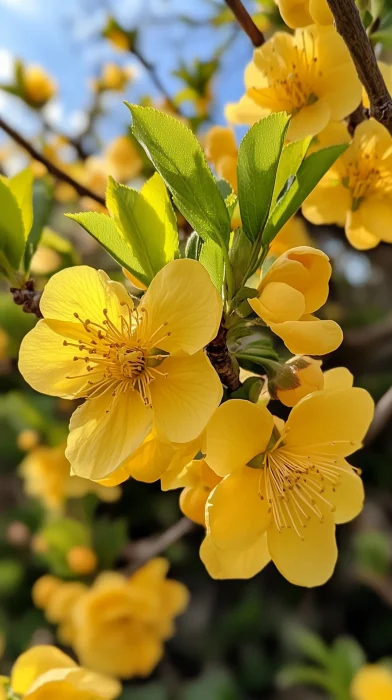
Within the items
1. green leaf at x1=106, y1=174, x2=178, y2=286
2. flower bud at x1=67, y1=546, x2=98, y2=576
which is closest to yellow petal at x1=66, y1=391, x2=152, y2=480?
green leaf at x1=106, y1=174, x2=178, y2=286

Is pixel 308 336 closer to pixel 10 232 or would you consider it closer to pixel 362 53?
pixel 362 53

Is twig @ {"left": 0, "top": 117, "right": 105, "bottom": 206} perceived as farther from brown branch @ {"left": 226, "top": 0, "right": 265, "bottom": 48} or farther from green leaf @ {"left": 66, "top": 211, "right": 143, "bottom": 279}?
green leaf @ {"left": 66, "top": 211, "right": 143, "bottom": 279}

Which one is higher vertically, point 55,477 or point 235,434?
point 235,434

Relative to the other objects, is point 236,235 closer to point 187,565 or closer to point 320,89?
point 320,89

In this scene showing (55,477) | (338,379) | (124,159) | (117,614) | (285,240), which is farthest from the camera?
(55,477)

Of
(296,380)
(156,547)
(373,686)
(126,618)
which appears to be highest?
(296,380)

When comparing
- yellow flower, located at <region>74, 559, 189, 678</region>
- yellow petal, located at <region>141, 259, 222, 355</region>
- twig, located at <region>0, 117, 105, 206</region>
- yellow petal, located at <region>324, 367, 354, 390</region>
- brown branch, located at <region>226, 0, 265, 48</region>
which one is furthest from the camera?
yellow flower, located at <region>74, 559, 189, 678</region>

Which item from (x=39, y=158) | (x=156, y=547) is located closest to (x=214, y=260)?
(x=39, y=158)

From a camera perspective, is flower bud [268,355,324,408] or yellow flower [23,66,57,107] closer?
flower bud [268,355,324,408]
